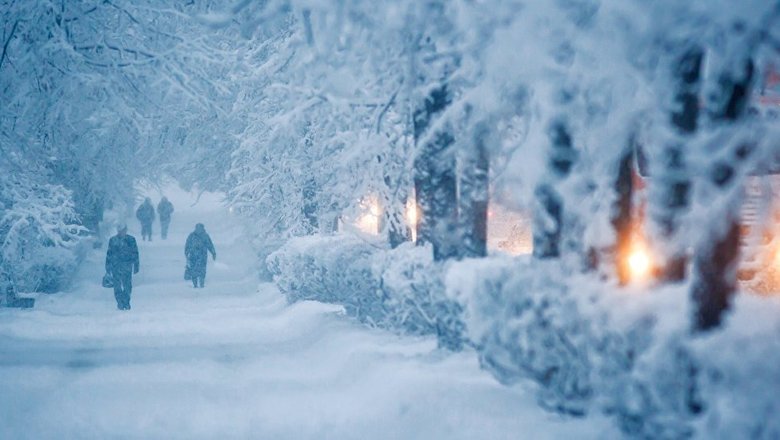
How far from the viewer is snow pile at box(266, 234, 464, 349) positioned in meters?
7.67

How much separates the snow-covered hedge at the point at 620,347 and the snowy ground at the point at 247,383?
0.35m

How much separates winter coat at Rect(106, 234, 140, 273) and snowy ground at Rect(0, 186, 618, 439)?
6.08 feet

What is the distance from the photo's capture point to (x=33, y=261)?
1614 centimetres

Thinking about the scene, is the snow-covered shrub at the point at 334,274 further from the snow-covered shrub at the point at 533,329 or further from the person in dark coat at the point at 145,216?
the person in dark coat at the point at 145,216

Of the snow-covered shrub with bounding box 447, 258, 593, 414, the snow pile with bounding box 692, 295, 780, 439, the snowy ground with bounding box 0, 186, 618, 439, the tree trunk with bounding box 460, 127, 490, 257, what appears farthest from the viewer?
the tree trunk with bounding box 460, 127, 490, 257

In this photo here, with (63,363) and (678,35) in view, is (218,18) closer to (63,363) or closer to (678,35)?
(678,35)

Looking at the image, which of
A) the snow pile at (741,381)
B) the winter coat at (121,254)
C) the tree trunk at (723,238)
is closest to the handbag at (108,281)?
the winter coat at (121,254)

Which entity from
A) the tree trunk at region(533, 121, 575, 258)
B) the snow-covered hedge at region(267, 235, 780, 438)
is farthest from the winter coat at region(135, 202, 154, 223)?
the tree trunk at region(533, 121, 575, 258)

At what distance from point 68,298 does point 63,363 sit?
932 centimetres

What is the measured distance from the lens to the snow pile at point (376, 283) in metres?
7.67

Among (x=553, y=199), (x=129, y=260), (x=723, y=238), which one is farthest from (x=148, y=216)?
(x=723, y=238)

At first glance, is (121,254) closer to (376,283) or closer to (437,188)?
(376,283)

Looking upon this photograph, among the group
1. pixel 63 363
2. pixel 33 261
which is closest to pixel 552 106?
pixel 63 363

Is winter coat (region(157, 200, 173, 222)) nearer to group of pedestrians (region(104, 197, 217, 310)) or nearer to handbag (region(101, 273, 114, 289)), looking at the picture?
group of pedestrians (region(104, 197, 217, 310))
